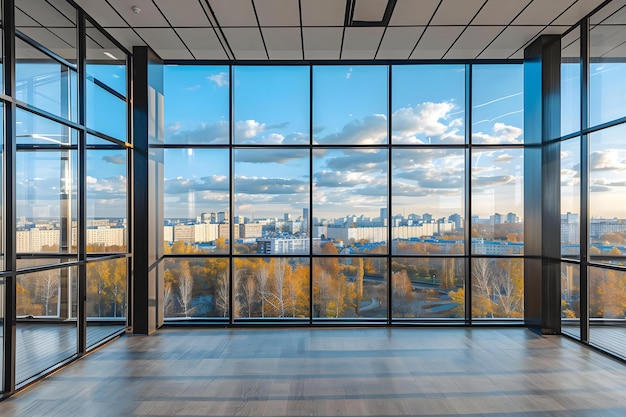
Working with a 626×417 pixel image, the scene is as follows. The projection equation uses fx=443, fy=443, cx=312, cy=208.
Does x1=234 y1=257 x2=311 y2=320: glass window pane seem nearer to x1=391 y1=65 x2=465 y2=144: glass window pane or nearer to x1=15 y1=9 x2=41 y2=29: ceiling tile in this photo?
x1=391 y1=65 x2=465 y2=144: glass window pane

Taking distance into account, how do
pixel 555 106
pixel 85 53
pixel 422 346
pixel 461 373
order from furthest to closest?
pixel 555 106 → pixel 422 346 → pixel 85 53 → pixel 461 373

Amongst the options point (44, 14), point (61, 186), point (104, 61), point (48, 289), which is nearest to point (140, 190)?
point (61, 186)

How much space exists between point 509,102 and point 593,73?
4.55 ft

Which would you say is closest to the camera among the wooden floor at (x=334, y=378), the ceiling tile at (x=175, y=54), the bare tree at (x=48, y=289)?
the wooden floor at (x=334, y=378)

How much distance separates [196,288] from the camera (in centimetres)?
669

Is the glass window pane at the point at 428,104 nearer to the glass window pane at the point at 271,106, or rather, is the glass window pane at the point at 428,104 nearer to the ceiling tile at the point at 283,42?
the glass window pane at the point at 271,106

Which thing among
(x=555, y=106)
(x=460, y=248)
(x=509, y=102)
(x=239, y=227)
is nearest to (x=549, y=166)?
(x=555, y=106)

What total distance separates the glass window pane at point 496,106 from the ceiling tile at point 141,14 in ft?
14.8

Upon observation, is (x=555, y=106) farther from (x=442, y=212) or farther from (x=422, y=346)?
(x=422, y=346)

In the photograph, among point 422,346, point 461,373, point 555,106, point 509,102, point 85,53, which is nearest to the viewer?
point 461,373

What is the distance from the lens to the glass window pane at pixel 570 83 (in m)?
5.63

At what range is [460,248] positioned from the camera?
21.9 feet

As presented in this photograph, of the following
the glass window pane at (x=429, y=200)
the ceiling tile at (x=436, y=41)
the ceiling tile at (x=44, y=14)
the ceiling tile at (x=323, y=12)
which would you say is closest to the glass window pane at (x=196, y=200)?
the ceiling tile at (x=44, y=14)

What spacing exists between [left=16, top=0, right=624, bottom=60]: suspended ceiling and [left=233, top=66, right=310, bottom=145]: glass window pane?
32cm
